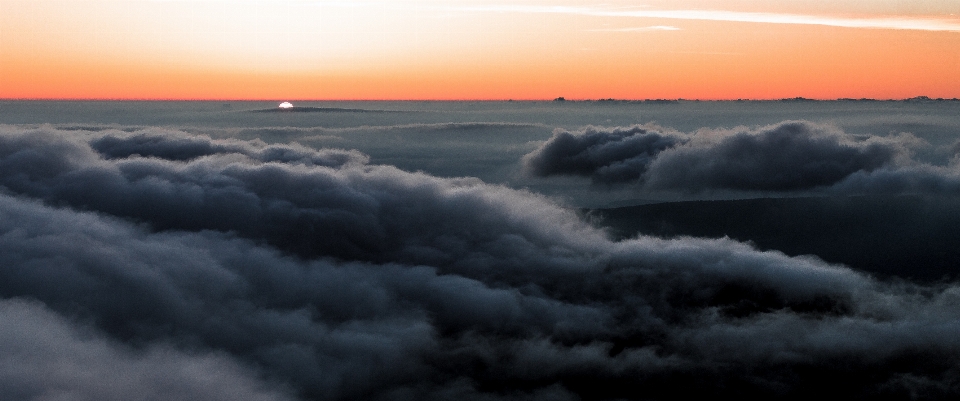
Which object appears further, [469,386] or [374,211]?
[374,211]

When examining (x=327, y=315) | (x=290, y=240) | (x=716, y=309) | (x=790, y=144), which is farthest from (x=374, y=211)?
(x=790, y=144)

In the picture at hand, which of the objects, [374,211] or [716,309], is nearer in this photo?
[716,309]

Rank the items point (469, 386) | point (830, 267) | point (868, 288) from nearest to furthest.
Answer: point (469, 386) → point (868, 288) → point (830, 267)

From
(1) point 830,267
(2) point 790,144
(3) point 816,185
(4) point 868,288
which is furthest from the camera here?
(2) point 790,144

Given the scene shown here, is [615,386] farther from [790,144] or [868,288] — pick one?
[790,144]

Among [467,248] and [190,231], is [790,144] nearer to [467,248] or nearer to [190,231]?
[467,248]

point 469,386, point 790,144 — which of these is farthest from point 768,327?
point 790,144
